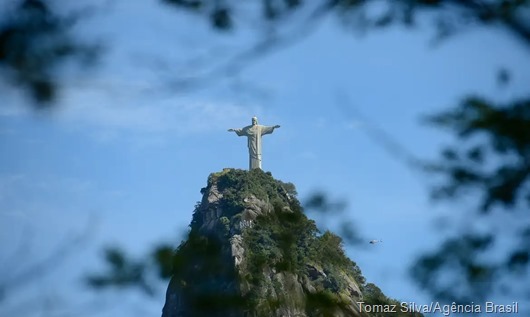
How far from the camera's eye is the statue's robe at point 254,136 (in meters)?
34.6

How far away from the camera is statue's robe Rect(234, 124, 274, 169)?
34.6 meters

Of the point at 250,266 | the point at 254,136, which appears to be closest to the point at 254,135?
the point at 254,136

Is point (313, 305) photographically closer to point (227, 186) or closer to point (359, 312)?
point (359, 312)

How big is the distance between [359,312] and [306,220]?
108 centimetres

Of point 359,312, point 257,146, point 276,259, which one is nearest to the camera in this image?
point 276,259

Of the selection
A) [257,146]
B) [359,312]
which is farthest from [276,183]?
[359,312]

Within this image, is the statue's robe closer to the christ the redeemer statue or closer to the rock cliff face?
the christ the redeemer statue

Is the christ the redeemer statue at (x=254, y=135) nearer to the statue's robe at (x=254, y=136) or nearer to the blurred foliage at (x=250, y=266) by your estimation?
the statue's robe at (x=254, y=136)

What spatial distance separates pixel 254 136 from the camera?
34.8 meters

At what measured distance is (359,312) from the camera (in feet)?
20.6

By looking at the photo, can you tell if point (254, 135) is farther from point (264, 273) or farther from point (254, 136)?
point (264, 273)

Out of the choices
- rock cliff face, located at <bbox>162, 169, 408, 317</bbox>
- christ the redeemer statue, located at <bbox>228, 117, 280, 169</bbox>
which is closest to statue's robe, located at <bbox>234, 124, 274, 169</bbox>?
christ the redeemer statue, located at <bbox>228, 117, 280, 169</bbox>

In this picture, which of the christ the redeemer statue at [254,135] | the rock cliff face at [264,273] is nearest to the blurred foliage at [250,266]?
the rock cliff face at [264,273]

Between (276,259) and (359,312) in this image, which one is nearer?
(276,259)
